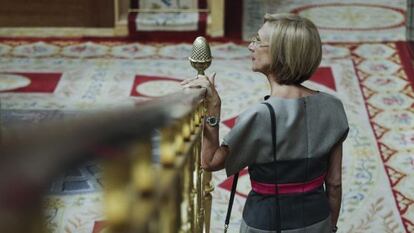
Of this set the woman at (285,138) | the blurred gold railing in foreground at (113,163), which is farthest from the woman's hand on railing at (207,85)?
the blurred gold railing in foreground at (113,163)

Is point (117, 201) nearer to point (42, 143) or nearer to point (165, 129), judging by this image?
point (42, 143)

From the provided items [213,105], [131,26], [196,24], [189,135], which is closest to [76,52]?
[131,26]

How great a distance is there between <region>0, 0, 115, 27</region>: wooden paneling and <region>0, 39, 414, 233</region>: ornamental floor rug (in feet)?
0.82

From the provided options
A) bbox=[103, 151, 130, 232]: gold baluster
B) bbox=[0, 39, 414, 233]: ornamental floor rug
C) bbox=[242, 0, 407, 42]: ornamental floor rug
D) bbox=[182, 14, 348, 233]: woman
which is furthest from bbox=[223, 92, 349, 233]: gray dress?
bbox=[242, 0, 407, 42]: ornamental floor rug

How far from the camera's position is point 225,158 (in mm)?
2348

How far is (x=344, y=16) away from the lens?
757 centimetres

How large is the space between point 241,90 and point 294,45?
3.78m

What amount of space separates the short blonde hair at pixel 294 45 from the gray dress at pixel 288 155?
0.30ft

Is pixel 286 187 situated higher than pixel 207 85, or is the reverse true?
pixel 207 85

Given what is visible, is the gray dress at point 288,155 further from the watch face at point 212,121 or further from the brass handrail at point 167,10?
the brass handrail at point 167,10

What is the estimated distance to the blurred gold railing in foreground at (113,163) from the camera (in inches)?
24.1

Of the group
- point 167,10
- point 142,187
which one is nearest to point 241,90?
point 167,10

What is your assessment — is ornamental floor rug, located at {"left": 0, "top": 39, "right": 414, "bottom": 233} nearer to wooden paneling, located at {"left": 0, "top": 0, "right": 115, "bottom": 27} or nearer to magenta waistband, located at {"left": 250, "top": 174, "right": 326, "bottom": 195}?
wooden paneling, located at {"left": 0, "top": 0, "right": 115, "bottom": 27}

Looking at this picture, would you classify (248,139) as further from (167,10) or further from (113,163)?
(167,10)
